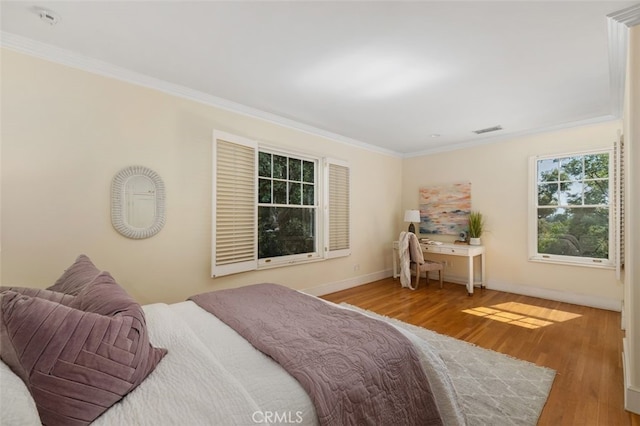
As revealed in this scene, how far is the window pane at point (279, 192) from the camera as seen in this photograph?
383 cm

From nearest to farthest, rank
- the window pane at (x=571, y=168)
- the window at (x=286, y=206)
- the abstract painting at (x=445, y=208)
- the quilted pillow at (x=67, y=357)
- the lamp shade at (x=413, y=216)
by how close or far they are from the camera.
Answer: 1. the quilted pillow at (x=67, y=357)
2. the window at (x=286, y=206)
3. the window pane at (x=571, y=168)
4. the abstract painting at (x=445, y=208)
5. the lamp shade at (x=413, y=216)

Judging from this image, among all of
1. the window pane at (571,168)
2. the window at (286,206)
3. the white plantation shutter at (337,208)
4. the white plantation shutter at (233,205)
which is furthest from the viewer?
the white plantation shutter at (337,208)

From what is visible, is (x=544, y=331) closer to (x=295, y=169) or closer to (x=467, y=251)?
(x=467, y=251)

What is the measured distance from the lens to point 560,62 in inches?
95.4

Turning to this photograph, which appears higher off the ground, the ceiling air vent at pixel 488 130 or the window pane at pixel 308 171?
the ceiling air vent at pixel 488 130

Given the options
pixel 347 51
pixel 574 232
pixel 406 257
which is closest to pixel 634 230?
pixel 347 51

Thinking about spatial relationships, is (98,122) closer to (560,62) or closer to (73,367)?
(73,367)

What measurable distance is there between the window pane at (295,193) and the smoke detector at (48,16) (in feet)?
8.79

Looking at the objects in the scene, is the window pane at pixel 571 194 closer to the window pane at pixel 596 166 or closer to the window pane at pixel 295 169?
the window pane at pixel 596 166

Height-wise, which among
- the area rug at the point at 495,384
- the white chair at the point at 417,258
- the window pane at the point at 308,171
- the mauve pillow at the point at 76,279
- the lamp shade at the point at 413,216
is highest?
the window pane at the point at 308,171

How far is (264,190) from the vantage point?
12.2ft

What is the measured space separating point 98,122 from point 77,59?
20.6 inches

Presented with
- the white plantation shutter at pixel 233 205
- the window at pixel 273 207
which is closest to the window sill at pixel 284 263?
the window at pixel 273 207

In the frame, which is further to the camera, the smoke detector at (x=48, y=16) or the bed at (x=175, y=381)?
the smoke detector at (x=48, y=16)
